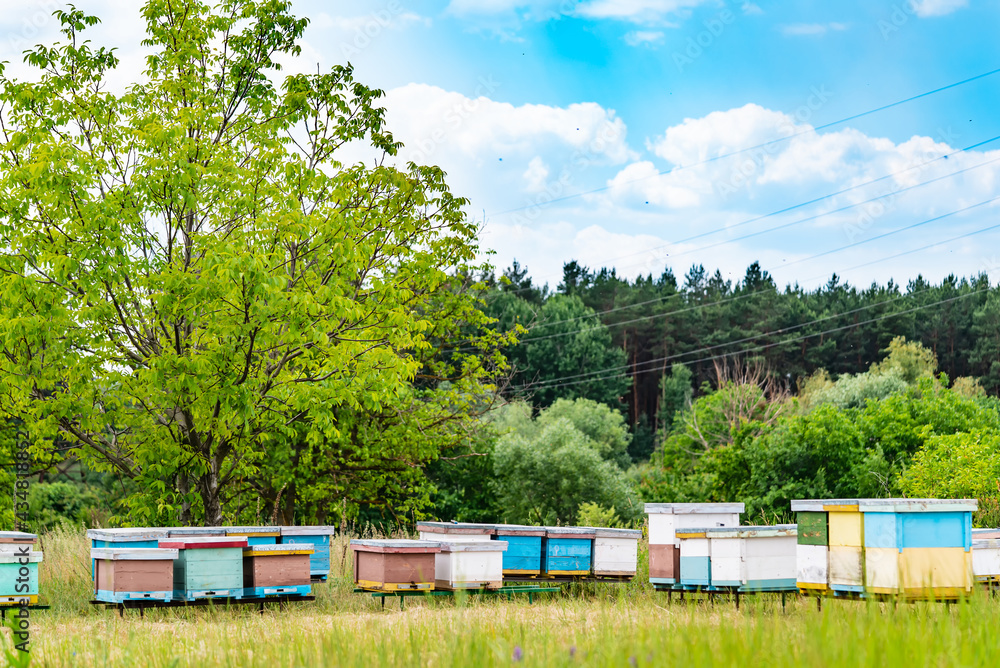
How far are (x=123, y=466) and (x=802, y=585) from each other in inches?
409

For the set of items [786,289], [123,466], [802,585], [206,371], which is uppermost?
[786,289]

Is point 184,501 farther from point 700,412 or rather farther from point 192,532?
point 700,412

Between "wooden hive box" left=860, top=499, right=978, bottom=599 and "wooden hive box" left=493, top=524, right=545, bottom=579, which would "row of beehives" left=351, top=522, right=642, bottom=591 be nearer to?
"wooden hive box" left=493, top=524, right=545, bottom=579

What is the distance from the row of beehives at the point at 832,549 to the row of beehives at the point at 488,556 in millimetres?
1033

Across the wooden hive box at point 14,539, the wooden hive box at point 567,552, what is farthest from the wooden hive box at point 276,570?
the wooden hive box at point 567,552

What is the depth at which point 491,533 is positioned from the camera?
12320mm

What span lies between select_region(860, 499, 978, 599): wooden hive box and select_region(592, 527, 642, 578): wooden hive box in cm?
396

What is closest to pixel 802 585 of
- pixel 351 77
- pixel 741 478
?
pixel 351 77

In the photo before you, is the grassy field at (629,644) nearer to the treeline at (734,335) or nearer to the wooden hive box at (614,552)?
the wooden hive box at (614,552)

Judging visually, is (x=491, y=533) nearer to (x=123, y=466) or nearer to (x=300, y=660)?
(x=123, y=466)

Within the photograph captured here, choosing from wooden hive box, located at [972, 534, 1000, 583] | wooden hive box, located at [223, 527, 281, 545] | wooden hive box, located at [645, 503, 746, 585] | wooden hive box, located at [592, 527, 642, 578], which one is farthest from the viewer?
wooden hive box, located at [592, 527, 642, 578]

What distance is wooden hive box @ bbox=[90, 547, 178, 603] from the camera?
10086 mm

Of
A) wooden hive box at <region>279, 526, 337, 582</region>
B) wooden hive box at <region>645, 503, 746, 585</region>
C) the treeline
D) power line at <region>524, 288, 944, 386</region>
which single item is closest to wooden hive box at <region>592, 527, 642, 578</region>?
wooden hive box at <region>645, 503, 746, 585</region>

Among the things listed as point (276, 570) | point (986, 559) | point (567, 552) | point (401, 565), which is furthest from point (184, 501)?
point (986, 559)
